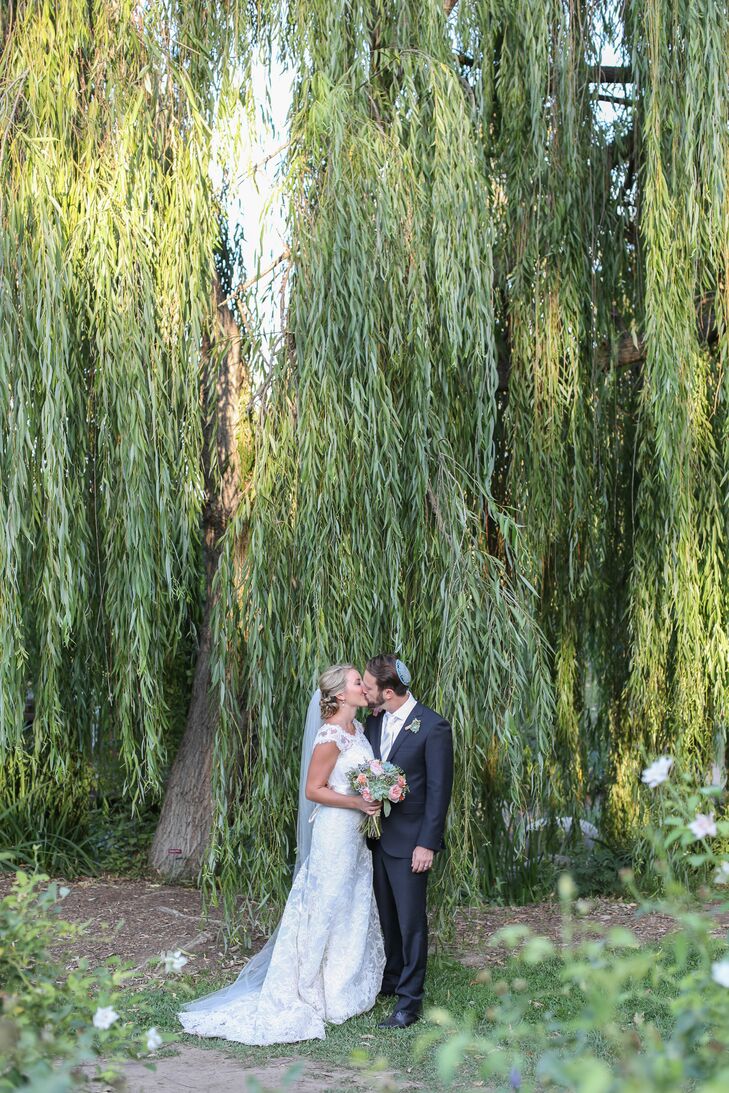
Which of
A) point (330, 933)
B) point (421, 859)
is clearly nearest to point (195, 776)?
point (330, 933)

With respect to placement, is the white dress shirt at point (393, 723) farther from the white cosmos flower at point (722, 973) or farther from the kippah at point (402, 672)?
the white cosmos flower at point (722, 973)

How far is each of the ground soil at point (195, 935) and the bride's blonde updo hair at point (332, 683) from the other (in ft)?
4.11

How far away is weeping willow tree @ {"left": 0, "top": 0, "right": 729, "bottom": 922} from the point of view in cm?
523

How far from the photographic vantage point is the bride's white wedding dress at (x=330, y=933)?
16.4ft

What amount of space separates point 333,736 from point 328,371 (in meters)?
1.56

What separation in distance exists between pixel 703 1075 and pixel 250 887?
3618 mm

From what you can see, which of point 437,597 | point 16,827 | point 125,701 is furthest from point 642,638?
point 16,827

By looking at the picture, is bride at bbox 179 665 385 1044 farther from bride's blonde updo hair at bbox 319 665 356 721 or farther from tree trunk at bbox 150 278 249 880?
tree trunk at bbox 150 278 249 880

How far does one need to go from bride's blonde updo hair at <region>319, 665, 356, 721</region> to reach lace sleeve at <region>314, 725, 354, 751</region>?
99 mm

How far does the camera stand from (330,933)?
512 centimetres

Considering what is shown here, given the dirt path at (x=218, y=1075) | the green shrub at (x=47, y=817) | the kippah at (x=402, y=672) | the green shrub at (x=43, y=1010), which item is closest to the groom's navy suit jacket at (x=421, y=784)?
the kippah at (x=402, y=672)

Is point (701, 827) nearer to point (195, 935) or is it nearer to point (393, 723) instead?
point (393, 723)

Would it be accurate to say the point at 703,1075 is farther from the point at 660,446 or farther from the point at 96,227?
the point at 96,227

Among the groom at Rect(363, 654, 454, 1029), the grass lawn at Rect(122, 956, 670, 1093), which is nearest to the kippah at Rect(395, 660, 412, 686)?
the groom at Rect(363, 654, 454, 1029)
